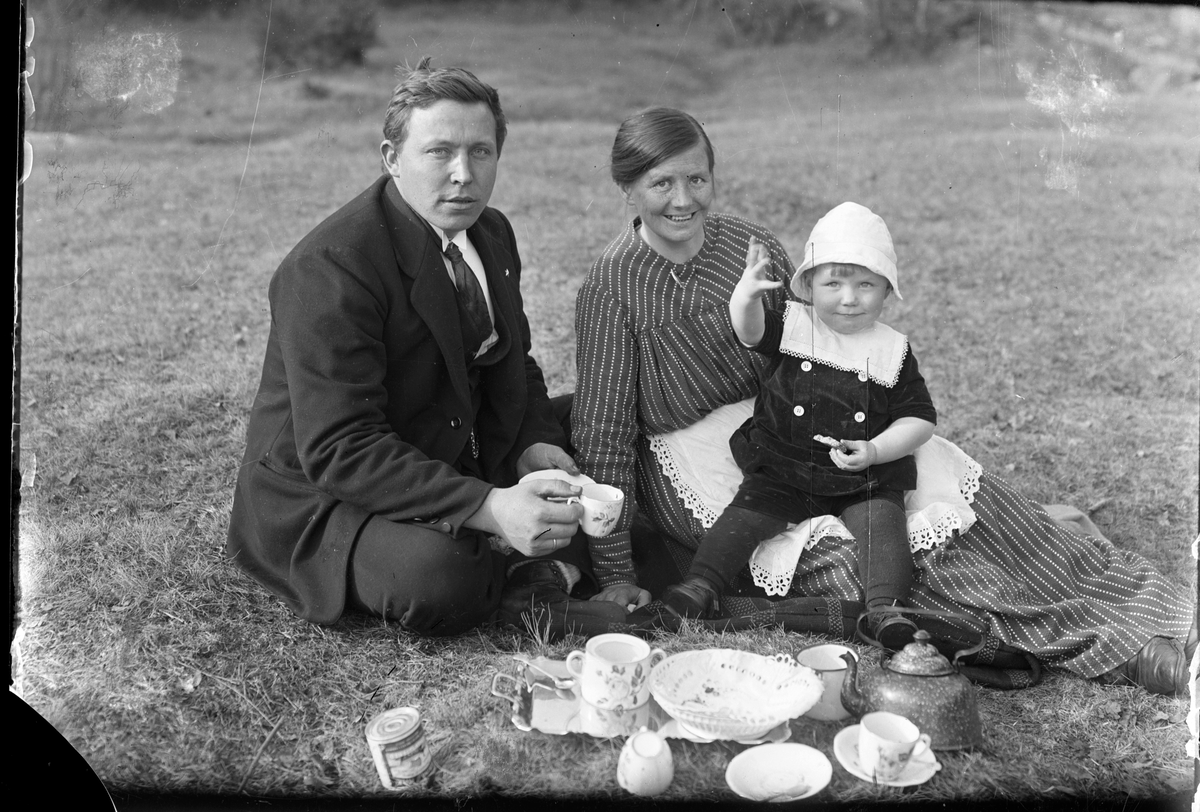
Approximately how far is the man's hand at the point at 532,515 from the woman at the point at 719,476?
54 centimetres

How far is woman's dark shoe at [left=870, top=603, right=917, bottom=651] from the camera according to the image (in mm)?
3117

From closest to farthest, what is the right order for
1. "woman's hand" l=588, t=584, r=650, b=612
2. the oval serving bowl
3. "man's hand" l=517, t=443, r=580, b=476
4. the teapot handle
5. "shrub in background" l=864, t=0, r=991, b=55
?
the oval serving bowl
the teapot handle
"woman's hand" l=588, t=584, r=650, b=612
"man's hand" l=517, t=443, r=580, b=476
"shrub in background" l=864, t=0, r=991, b=55

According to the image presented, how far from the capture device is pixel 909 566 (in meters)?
3.30

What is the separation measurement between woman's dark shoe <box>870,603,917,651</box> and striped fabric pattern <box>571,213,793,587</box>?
90cm

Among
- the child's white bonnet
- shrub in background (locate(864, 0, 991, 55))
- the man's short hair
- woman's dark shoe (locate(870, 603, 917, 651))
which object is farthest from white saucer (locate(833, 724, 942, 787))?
shrub in background (locate(864, 0, 991, 55))

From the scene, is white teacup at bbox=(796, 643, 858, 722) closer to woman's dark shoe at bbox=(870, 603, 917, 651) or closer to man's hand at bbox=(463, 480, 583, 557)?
woman's dark shoe at bbox=(870, 603, 917, 651)

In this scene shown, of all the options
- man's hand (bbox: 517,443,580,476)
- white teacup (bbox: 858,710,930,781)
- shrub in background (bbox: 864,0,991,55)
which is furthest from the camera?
shrub in background (bbox: 864,0,991,55)

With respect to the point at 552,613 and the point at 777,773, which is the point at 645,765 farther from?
the point at 552,613

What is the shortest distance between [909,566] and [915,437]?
0.42 metres

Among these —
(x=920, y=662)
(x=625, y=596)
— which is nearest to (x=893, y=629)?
(x=920, y=662)

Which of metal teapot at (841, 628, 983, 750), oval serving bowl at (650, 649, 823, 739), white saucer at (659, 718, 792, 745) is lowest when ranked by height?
white saucer at (659, 718, 792, 745)

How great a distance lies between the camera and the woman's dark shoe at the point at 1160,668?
309cm

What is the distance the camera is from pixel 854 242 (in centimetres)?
321

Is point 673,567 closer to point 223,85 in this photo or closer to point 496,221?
point 496,221
